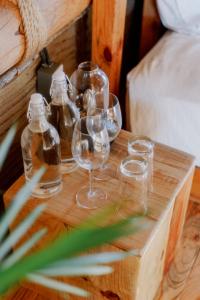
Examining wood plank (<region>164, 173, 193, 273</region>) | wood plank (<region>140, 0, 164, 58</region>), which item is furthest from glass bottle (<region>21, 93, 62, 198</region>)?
wood plank (<region>140, 0, 164, 58</region>)

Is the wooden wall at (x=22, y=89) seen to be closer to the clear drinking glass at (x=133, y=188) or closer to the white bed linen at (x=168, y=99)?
the white bed linen at (x=168, y=99)

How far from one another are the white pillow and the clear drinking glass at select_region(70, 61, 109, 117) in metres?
0.48

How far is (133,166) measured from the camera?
1098mm

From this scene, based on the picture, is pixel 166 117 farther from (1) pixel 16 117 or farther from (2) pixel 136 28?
(2) pixel 136 28

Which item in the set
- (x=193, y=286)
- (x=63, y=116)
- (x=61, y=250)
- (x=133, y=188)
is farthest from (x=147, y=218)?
(x=61, y=250)

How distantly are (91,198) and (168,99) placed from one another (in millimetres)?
442

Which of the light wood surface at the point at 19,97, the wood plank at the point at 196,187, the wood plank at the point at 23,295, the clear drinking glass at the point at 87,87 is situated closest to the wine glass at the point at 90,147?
the clear drinking glass at the point at 87,87

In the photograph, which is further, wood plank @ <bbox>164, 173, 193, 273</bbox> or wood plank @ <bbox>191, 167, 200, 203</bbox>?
wood plank @ <bbox>191, 167, 200, 203</bbox>

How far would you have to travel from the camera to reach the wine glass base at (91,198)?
1.06 metres

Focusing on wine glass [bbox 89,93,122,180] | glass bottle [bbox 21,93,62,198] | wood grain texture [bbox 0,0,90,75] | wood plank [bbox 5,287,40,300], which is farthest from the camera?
wood plank [bbox 5,287,40,300]

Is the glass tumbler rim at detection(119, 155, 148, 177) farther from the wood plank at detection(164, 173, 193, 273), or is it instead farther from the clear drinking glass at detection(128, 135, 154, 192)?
the wood plank at detection(164, 173, 193, 273)

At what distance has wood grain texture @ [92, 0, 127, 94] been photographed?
1.34 meters

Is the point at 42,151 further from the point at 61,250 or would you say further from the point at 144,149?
the point at 61,250

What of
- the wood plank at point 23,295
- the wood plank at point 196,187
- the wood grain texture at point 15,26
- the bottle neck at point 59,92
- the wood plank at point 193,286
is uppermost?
the wood grain texture at point 15,26
